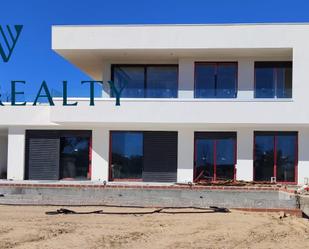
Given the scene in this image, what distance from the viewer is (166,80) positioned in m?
27.8

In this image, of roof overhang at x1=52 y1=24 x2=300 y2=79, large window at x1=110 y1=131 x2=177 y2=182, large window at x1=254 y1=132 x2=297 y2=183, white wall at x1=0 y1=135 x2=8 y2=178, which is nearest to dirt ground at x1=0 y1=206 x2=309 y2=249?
large window at x1=254 y1=132 x2=297 y2=183

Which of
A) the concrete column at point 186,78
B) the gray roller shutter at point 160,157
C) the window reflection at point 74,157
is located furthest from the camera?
the window reflection at point 74,157

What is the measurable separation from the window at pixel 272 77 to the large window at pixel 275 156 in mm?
2057

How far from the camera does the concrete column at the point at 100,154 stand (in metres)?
26.9

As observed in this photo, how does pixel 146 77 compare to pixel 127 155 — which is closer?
pixel 127 155

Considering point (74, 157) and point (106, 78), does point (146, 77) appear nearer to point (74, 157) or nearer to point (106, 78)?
point (106, 78)

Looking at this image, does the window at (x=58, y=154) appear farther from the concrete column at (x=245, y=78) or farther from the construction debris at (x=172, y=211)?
the construction debris at (x=172, y=211)

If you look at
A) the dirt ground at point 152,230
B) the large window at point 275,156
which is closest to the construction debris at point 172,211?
the dirt ground at point 152,230

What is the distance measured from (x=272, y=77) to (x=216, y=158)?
4.69 m

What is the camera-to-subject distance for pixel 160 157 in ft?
87.4

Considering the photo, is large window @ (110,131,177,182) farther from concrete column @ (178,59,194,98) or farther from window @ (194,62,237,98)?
window @ (194,62,237,98)

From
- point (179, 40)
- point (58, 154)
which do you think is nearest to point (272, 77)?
point (179, 40)

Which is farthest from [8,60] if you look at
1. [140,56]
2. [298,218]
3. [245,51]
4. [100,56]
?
[298,218]

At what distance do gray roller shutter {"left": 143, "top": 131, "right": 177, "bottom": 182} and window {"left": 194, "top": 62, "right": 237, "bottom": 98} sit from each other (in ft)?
8.60
